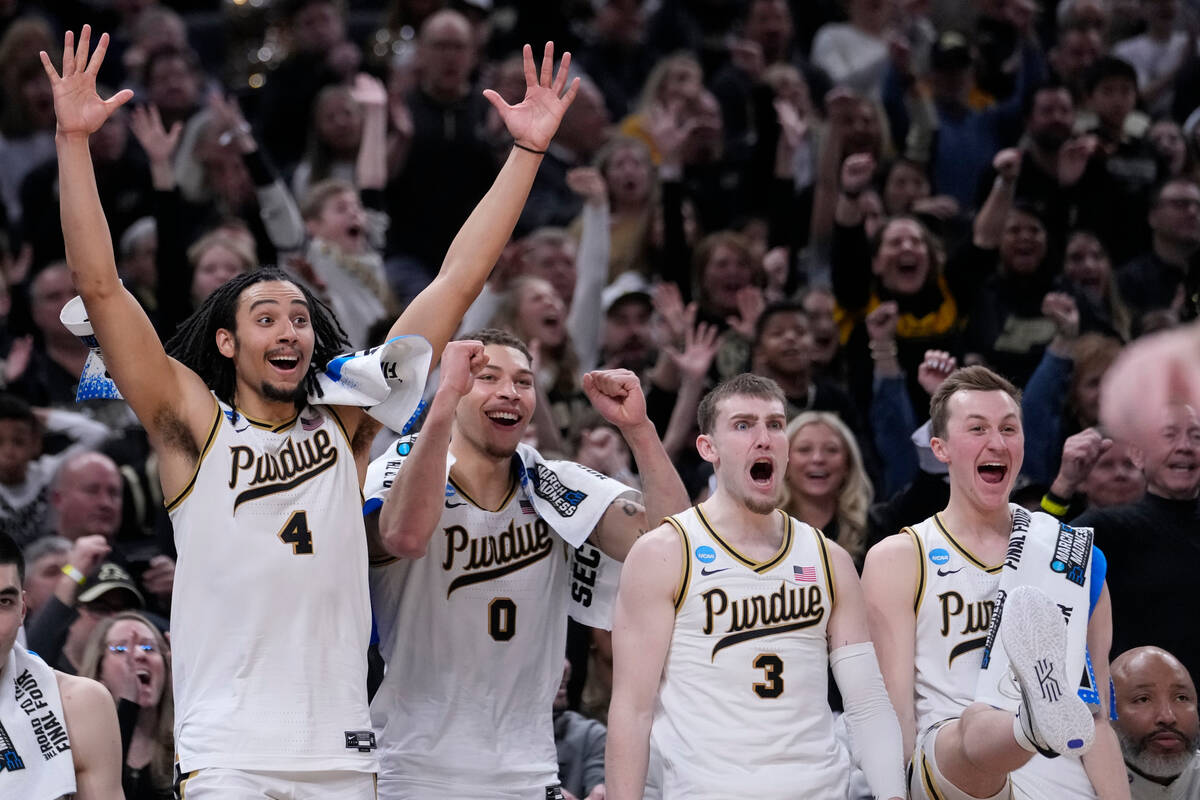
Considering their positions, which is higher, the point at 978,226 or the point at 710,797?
the point at 978,226

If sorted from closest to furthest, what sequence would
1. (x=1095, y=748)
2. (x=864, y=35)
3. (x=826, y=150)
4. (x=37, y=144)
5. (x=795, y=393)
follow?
(x=1095, y=748) < (x=795, y=393) < (x=826, y=150) < (x=37, y=144) < (x=864, y=35)

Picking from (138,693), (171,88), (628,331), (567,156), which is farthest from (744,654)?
(171,88)

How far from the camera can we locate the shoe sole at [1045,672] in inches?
209

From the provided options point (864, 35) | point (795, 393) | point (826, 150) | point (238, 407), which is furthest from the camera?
point (864, 35)

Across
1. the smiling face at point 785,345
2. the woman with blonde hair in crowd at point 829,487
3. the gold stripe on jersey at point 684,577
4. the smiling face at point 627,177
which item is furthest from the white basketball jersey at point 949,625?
the smiling face at point 627,177

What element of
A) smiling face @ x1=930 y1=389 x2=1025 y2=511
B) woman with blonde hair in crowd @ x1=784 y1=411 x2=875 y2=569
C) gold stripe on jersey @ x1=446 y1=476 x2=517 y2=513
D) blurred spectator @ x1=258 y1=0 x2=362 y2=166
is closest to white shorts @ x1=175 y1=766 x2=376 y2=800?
gold stripe on jersey @ x1=446 y1=476 x2=517 y2=513

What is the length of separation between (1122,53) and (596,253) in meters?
5.50

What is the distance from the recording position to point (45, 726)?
5934 mm

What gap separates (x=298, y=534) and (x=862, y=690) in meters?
1.91

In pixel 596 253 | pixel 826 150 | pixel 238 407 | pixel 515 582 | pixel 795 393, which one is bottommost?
pixel 515 582

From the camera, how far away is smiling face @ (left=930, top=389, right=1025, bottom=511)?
6285 mm

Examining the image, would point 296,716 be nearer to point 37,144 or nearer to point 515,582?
point 515,582

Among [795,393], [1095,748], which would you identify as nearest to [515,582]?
[1095,748]

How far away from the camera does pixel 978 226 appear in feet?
33.4
